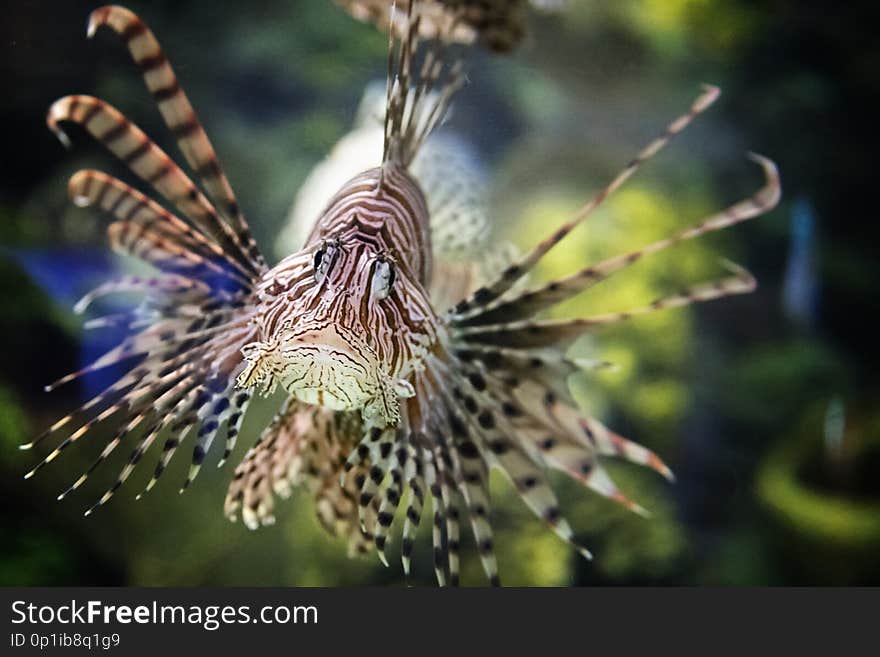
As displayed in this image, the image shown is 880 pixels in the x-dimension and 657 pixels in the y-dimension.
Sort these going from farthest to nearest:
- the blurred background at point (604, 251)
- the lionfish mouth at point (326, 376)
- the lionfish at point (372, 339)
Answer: the blurred background at point (604, 251), the lionfish at point (372, 339), the lionfish mouth at point (326, 376)

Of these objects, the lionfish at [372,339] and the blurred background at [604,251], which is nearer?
the lionfish at [372,339]

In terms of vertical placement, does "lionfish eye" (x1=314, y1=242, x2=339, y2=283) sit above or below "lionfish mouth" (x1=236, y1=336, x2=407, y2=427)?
above

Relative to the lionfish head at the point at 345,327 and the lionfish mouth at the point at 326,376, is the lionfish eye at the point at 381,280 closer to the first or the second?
the lionfish head at the point at 345,327

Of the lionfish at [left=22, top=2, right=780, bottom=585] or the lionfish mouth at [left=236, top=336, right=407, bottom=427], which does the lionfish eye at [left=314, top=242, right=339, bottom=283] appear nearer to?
the lionfish at [left=22, top=2, right=780, bottom=585]

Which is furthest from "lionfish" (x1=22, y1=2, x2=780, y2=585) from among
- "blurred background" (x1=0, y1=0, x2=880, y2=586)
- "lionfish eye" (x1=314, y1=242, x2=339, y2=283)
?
"blurred background" (x1=0, y1=0, x2=880, y2=586)

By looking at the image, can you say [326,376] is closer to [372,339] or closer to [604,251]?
[372,339]

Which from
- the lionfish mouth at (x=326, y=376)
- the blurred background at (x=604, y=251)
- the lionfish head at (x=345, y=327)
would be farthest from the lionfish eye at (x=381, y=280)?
the blurred background at (x=604, y=251)

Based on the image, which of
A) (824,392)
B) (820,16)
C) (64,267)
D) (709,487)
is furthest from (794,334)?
(64,267)
